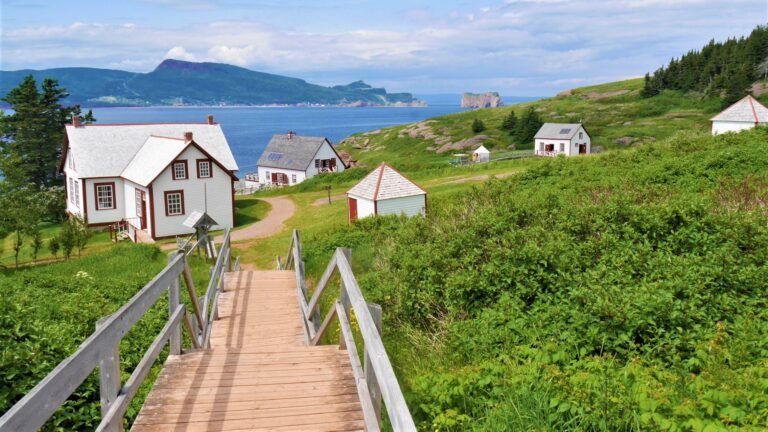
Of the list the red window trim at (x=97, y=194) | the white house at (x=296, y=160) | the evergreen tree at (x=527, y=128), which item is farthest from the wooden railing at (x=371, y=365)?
the evergreen tree at (x=527, y=128)

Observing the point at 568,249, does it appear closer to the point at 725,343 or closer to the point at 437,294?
the point at 437,294

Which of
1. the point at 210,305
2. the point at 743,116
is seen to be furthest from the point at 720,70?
the point at 210,305

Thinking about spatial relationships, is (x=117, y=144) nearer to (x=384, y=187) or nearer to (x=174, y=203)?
(x=174, y=203)

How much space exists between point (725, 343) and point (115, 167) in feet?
133

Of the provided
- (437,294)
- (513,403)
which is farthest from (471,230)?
(513,403)

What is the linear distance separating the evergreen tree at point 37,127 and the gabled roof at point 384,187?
40.5 metres

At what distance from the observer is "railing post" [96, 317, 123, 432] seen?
13.8 ft

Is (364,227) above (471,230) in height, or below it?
below

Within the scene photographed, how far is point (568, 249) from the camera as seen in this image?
9.86 m

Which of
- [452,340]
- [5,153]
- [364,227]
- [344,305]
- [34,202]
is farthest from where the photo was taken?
[5,153]

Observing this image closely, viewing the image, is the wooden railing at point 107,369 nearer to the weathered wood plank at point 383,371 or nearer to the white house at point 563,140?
the weathered wood plank at point 383,371

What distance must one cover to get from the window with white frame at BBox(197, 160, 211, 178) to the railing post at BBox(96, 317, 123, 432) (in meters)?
35.5

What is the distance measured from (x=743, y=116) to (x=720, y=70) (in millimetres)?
60695

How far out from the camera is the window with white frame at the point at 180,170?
37.3 meters
